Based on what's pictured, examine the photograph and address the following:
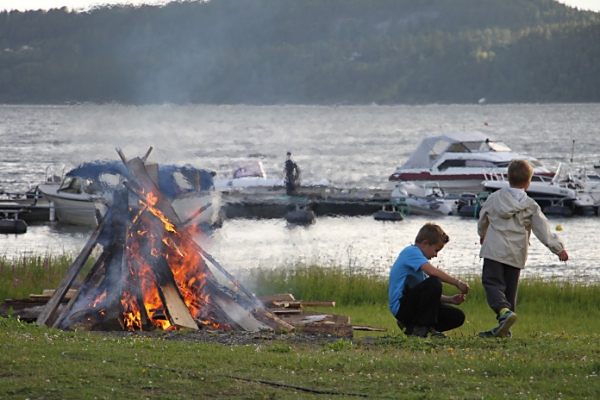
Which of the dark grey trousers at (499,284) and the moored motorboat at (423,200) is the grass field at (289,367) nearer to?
the dark grey trousers at (499,284)

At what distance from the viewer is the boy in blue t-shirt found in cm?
1055

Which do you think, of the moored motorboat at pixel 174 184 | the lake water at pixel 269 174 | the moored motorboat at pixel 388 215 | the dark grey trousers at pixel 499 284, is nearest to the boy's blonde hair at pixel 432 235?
the dark grey trousers at pixel 499 284

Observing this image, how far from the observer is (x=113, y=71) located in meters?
18.4

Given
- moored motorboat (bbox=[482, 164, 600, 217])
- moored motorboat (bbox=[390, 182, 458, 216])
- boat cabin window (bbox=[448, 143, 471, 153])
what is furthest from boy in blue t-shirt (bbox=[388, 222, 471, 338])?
boat cabin window (bbox=[448, 143, 471, 153])

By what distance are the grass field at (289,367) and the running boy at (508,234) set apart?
2.26 feet

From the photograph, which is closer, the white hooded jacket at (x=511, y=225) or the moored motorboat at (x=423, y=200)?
the white hooded jacket at (x=511, y=225)

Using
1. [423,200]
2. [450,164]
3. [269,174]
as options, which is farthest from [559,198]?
[269,174]

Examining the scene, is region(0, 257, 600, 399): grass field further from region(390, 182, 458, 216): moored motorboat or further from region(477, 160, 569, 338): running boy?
region(390, 182, 458, 216): moored motorboat

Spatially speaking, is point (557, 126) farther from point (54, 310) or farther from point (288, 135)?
point (54, 310)

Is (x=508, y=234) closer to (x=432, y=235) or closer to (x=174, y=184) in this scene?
(x=432, y=235)

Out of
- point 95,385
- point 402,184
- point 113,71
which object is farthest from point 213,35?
point 402,184

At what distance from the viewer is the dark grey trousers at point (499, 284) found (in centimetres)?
1082

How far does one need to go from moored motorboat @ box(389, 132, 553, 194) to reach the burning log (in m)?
40.6

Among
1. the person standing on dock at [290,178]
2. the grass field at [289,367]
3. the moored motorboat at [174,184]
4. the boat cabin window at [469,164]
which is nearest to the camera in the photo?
the grass field at [289,367]
